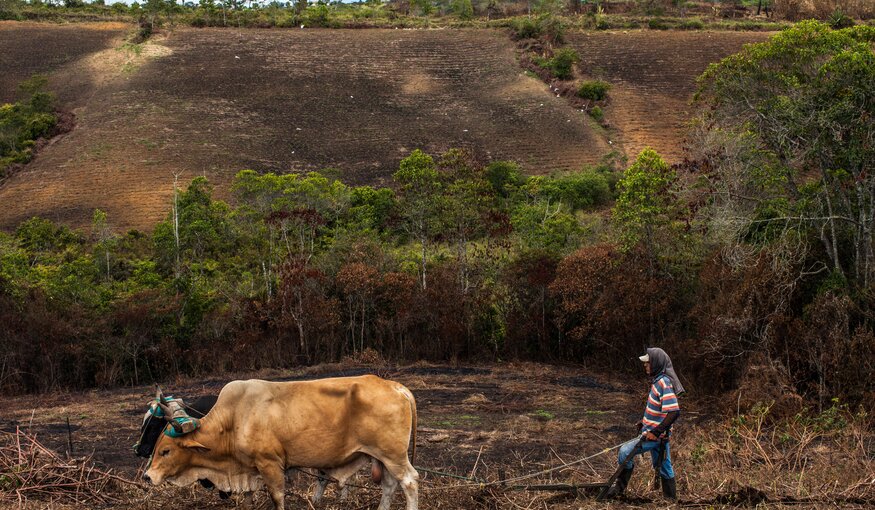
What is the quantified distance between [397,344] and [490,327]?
2828 mm

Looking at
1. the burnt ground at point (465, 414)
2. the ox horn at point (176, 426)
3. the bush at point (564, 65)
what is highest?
the bush at point (564, 65)

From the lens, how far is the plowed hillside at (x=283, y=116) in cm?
4456

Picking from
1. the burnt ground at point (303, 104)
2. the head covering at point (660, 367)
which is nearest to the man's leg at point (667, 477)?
the head covering at point (660, 367)

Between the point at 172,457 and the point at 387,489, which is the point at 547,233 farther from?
the point at 172,457

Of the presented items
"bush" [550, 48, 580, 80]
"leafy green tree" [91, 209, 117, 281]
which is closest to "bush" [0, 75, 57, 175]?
"leafy green tree" [91, 209, 117, 281]

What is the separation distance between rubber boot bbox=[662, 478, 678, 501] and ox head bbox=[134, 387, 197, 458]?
486 centimetres

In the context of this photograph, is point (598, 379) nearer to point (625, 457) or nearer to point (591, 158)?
point (625, 457)

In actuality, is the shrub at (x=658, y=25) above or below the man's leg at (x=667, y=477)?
above

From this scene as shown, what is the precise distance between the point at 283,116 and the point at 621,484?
47.8 meters

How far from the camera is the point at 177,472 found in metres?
8.57

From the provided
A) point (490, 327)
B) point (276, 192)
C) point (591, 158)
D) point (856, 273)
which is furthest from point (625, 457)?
point (591, 158)

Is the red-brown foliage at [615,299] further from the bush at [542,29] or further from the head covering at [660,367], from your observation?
the bush at [542,29]

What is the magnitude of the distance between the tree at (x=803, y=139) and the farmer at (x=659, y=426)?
950 cm

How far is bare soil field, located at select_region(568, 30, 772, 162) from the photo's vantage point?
53219 millimetres
